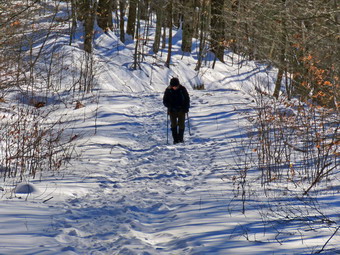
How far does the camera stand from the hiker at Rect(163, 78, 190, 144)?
11008 mm

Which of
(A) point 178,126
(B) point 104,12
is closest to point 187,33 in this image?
(B) point 104,12

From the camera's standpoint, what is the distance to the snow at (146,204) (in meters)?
4.36

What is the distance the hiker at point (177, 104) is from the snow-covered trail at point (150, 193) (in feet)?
1.25

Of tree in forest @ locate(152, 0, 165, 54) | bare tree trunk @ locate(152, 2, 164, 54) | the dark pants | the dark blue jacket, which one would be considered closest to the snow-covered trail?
the dark pants

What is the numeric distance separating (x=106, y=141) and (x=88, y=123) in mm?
2269

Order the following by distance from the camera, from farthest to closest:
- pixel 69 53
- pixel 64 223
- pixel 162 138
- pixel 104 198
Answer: pixel 69 53
pixel 162 138
pixel 104 198
pixel 64 223

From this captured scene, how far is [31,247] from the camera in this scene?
406cm

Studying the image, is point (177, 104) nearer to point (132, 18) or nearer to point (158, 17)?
point (158, 17)

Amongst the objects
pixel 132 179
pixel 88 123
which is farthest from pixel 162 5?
pixel 132 179

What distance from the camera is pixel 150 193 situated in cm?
652

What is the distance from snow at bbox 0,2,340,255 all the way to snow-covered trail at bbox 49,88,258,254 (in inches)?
0.5

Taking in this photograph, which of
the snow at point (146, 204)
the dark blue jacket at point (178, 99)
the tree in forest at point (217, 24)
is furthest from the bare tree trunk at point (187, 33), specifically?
the dark blue jacket at point (178, 99)

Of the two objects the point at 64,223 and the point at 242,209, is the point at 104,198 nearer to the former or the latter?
the point at 64,223

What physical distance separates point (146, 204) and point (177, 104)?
544cm
